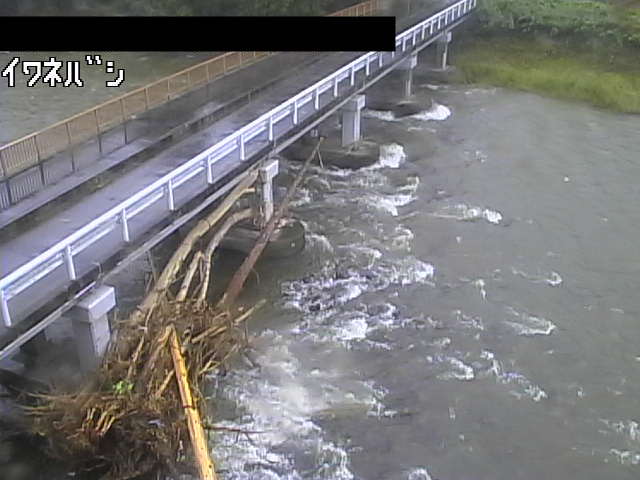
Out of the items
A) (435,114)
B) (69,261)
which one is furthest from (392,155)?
(69,261)

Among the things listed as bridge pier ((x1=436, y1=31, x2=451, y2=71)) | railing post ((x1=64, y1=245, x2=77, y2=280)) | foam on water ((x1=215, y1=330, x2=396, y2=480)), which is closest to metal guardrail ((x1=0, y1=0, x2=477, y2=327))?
railing post ((x1=64, y1=245, x2=77, y2=280))

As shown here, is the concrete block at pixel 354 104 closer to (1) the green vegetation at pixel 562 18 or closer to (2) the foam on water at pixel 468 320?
(2) the foam on water at pixel 468 320

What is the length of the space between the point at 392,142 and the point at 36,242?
13282 millimetres

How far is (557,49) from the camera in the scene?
31625 millimetres

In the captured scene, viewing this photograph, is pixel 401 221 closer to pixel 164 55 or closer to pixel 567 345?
pixel 567 345

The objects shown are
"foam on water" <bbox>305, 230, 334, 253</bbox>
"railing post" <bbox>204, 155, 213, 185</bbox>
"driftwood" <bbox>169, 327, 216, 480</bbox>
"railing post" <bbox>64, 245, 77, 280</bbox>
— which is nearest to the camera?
"driftwood" <bbox>169, 327, 216, 480</bbox>

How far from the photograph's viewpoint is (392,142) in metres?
22.2

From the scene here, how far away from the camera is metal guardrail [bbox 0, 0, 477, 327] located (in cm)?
926

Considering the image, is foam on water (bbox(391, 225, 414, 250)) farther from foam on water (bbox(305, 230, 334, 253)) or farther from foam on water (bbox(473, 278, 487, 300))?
foam on water (bbox(473, 278, 487, 300))

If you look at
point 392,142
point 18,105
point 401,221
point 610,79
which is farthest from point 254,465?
point 610,79

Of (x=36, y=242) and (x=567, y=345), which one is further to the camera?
(x=567, y=345)

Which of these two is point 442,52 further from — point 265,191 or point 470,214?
point 265,191

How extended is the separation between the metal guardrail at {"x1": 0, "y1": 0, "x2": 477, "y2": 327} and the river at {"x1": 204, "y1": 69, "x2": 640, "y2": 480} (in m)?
2.51

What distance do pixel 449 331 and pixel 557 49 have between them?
22298mm
